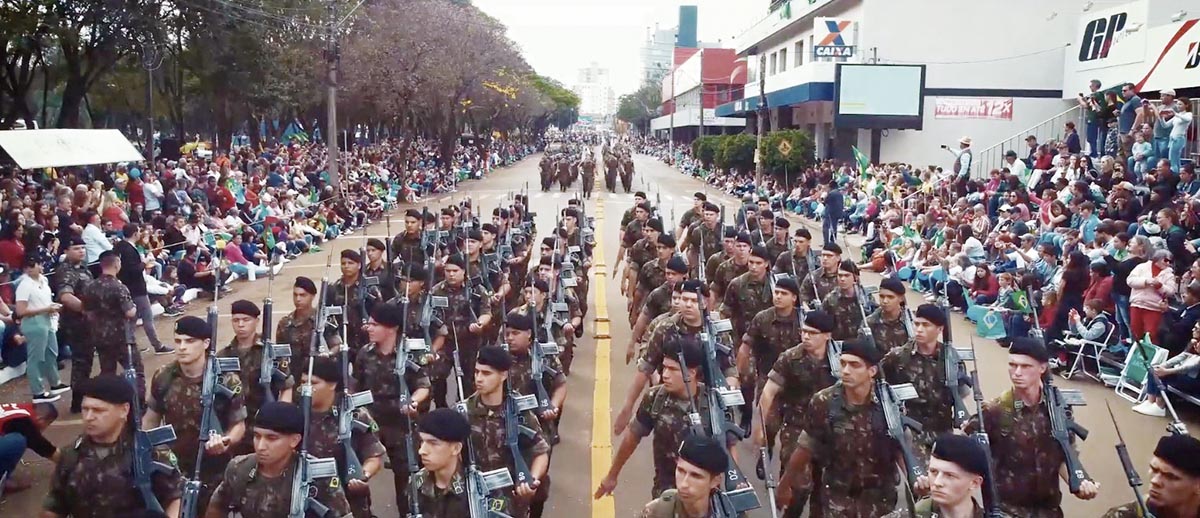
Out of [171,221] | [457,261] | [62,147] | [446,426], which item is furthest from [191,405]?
[62,147]

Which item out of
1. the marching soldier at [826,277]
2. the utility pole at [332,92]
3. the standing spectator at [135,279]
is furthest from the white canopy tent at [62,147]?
the marching soldier at [826,277]

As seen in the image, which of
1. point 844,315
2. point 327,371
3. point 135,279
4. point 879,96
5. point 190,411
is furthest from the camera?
point 879,96

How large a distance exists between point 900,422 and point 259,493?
10.6ft

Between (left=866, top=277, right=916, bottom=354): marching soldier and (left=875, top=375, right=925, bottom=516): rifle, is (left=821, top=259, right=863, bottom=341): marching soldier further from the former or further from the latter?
(left=875, top=375, right=925, bottom=516): rifle

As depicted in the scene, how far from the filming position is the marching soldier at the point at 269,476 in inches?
186

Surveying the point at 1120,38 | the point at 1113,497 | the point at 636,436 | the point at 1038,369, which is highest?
the point at 1120,38

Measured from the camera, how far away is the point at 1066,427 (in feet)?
17.5

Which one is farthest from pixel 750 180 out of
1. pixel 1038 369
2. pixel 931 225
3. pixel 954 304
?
pixel 1038 369

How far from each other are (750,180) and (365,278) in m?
30.0

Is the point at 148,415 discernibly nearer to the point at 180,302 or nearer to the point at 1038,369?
the point at 1038,369

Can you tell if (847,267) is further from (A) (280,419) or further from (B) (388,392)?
(A) (280,419)

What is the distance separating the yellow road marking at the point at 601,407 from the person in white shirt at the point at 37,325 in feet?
16.4

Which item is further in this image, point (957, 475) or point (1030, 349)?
point (1030, 349)

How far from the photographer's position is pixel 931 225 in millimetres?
18438
